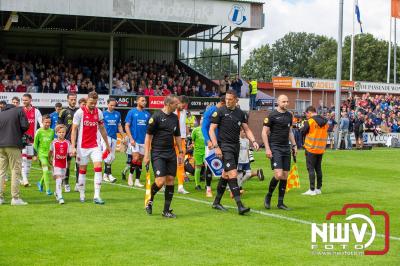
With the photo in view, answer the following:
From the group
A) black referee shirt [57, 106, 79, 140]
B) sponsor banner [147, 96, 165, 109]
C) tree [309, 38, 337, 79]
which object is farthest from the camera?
tree [309, 38, 337, 79]

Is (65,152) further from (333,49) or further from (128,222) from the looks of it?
(333,49)

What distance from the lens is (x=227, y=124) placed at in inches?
511

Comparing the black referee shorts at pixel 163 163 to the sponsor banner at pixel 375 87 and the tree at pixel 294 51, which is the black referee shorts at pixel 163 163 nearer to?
the sponsor banner at pixel 375 87

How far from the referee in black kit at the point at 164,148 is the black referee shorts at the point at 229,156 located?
0.96 metres

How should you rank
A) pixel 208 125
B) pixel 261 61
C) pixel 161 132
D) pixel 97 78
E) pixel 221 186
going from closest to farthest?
1. pixel 161 132
2. pixel 221 186
3. pixel 208 125
4. pixel 97 78
5. pixel 261 61

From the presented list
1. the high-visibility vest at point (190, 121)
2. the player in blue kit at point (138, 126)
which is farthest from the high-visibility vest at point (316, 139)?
the high-visibility vest at point (190, 121)

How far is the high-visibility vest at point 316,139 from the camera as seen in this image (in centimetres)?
1631

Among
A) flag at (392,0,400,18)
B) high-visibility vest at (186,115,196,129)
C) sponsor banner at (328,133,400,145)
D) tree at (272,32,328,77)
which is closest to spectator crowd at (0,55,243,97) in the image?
sponsor banner at (328,133,400,145)

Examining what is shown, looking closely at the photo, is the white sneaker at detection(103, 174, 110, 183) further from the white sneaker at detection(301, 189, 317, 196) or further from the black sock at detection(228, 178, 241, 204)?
the black sock at detection(228, 178, 241, 204)

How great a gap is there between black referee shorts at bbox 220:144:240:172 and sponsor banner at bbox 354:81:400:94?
52352 mm

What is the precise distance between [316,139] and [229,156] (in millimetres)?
4042

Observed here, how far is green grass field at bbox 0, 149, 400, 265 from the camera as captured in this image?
897 centimetres

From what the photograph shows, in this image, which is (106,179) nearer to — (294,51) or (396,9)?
(396,9)

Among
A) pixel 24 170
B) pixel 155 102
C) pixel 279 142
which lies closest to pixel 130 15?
pixel 155 102
